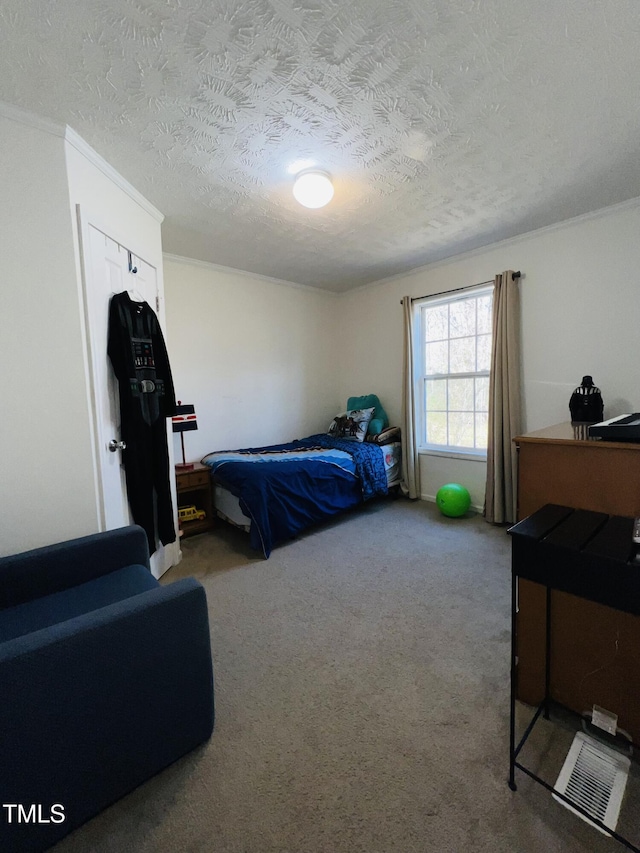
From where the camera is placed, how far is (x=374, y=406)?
4.21m

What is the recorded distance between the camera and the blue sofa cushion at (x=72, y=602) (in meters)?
1.22

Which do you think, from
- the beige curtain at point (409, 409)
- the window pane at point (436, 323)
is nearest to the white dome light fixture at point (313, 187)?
the beige curtain at point (409, 409)

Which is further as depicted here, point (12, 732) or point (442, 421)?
point (442, 421)

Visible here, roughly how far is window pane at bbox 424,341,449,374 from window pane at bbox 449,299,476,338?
155mm

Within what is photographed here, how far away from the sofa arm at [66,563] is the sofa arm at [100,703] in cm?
54

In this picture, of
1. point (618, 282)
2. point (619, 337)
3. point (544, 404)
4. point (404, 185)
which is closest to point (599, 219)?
point (618, 282)

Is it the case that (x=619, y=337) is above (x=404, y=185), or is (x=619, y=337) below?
below

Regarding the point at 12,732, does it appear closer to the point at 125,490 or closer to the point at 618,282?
the point at 125,490

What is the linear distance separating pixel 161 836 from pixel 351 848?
1.77 ft

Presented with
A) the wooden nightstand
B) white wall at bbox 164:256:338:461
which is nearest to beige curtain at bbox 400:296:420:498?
white wall at bbox 164:256:338:461

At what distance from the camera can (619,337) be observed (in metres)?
2.61

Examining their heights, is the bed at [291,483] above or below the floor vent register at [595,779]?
above

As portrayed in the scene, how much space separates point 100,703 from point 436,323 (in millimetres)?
3815

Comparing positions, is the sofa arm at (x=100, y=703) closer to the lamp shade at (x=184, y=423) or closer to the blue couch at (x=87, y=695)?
the blue couch at (x=87, y=695)
